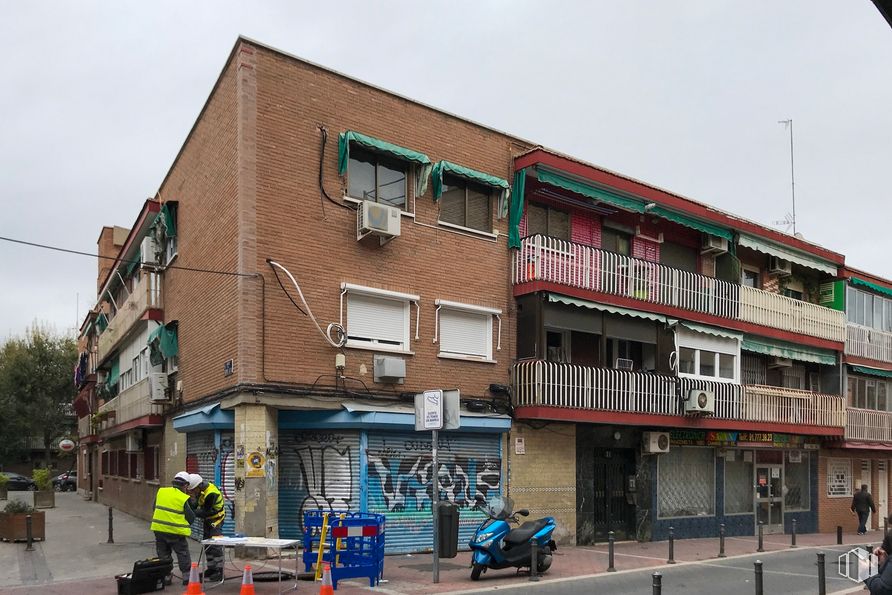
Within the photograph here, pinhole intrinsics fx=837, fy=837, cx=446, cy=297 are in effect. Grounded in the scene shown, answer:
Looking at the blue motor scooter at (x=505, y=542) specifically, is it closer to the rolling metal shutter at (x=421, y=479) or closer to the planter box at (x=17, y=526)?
the rolling metal shutter at (x=421, y=479)

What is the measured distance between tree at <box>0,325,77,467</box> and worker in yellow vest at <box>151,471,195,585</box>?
4388cm

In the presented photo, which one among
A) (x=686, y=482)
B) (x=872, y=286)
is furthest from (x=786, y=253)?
(x=686, y=482)

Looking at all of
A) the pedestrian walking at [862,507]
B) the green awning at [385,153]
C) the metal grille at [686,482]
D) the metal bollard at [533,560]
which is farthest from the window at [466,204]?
the pedestrian walking at [862,507]

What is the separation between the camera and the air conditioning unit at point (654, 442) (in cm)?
2022

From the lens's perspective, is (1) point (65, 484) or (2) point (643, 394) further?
(1) point (65, 484)

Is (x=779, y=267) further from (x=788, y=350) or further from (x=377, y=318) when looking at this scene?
(x=377, y=318)

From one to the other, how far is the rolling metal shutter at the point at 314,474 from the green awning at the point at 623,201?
726cm

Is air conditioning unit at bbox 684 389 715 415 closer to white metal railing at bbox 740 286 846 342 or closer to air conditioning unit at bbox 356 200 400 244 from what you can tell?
white metal railing at bbox 740 286 846 342

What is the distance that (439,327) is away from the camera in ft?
56.3

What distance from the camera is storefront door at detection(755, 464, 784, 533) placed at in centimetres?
2408

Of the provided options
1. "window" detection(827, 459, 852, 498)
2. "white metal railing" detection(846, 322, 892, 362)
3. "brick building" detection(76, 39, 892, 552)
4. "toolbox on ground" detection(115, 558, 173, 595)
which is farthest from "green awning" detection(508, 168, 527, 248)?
"window" detection(827, 459, 852, 498)

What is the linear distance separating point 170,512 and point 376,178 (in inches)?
306

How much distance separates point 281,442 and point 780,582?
9050 millimetres

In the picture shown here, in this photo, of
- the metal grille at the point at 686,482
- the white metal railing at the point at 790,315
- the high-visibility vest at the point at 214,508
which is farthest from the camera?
the white metal railing at the point at 790,315
